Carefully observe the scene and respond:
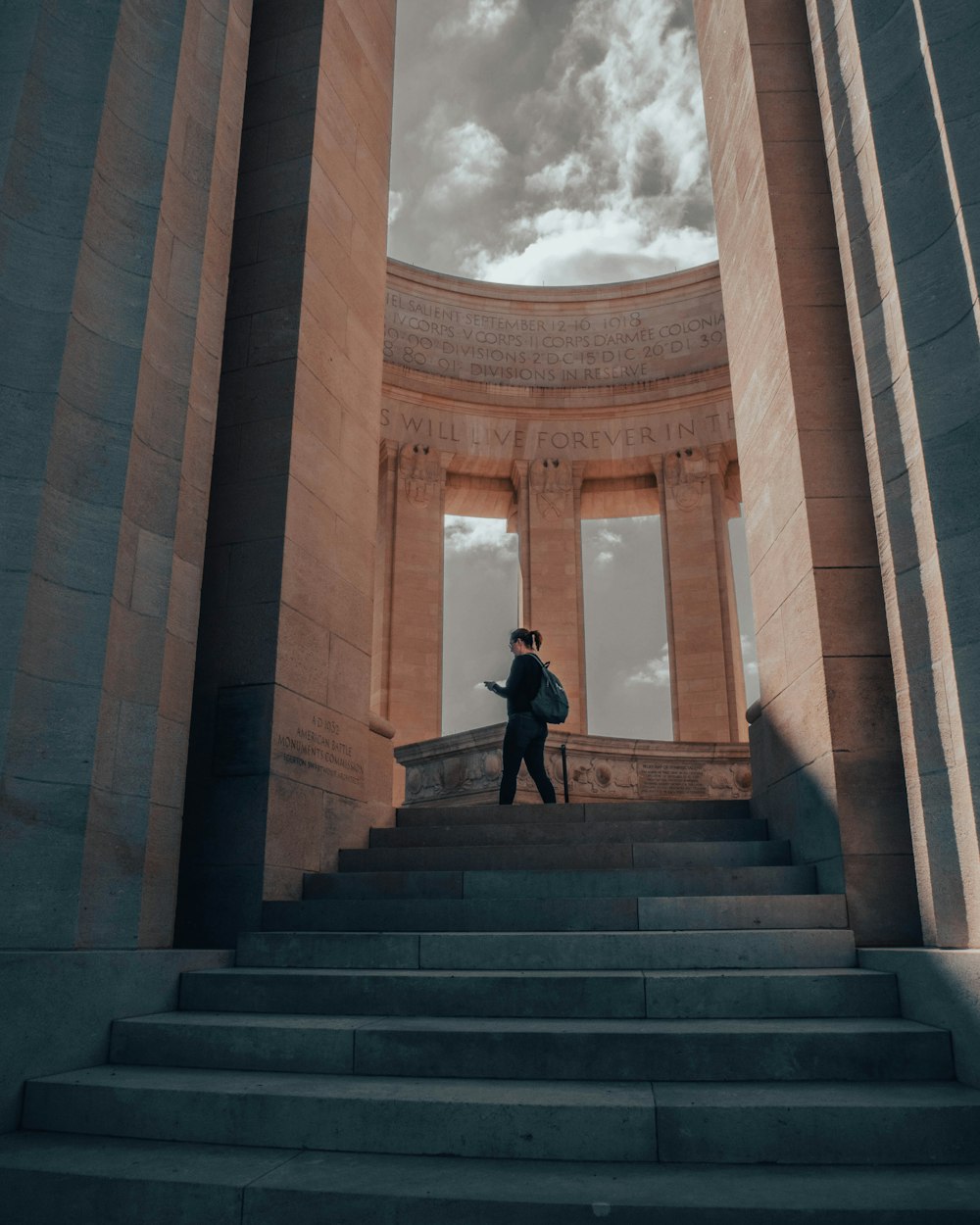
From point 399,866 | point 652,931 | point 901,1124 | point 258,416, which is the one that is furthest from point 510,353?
Answer: point 901,1124

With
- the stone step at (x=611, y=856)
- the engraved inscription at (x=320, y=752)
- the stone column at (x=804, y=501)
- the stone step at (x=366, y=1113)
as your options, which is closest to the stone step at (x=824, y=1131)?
the stone step at (x=366, y=1113)

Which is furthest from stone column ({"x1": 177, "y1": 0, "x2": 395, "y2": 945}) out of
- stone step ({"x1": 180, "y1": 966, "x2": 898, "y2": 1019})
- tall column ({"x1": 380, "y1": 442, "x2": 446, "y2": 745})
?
tall column ({"x1": 380, "y1": 442, "x2": 446, "y2": 745})

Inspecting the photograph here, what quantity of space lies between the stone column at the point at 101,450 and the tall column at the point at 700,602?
23.0 metres

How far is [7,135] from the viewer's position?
7.77 meters

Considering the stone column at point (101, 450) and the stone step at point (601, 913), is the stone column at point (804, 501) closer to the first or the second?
the stone step at point (601, 913)

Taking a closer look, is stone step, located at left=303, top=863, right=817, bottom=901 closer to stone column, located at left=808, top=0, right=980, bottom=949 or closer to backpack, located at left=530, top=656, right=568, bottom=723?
stone column, located at left=808, top=0, right=980, bottom=949

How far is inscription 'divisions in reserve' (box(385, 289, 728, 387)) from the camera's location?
1277 inches

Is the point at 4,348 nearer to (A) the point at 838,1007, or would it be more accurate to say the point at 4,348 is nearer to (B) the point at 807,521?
(B) the point at 807,521

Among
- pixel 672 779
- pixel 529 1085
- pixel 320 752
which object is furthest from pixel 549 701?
pixel 672 779

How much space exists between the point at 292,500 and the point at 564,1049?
640cm

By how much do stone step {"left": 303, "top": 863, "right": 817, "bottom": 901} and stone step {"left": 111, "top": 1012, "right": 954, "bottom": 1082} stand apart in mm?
2084

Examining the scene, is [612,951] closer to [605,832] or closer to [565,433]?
[605,832]

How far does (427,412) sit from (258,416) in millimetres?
22355

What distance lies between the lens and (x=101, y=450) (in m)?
7.62
